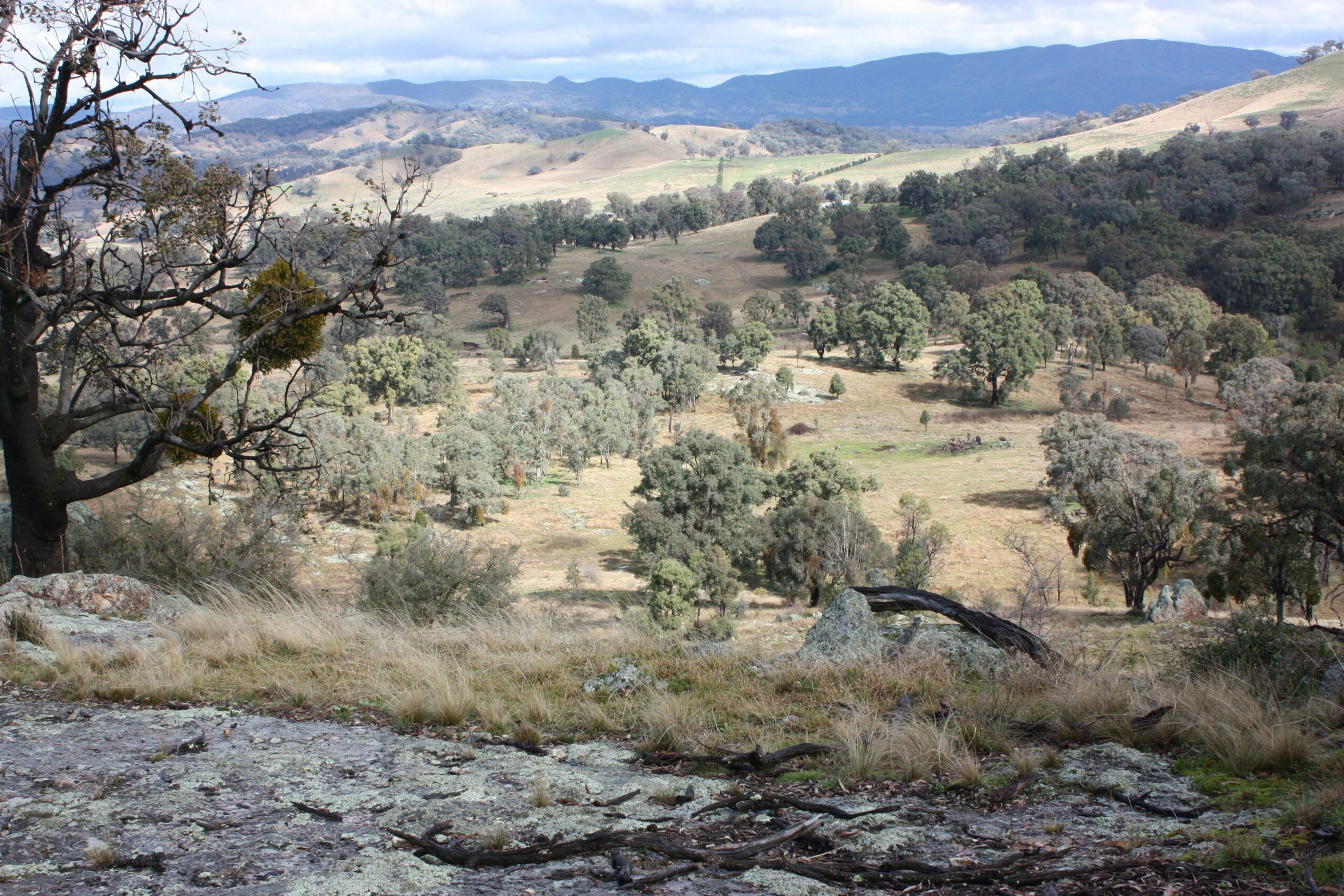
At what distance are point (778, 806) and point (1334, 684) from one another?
3.89m

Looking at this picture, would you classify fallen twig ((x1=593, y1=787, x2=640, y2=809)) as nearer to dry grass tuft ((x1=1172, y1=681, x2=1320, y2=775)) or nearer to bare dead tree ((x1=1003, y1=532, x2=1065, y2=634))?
dry grass tuft ((x1=1172, y1=681, x2=1320, y2=775))

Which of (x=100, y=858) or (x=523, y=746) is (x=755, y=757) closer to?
(x=523, y=746)

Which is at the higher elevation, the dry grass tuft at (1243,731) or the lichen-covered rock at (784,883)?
the lichen-covered rock at (784,883)

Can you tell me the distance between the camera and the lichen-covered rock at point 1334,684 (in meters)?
5.28

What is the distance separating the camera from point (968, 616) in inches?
281

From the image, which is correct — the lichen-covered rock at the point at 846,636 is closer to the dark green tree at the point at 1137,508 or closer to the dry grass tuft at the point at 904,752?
the dry grass tuft at the point at 904,752

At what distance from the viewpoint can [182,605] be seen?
8.81 meters

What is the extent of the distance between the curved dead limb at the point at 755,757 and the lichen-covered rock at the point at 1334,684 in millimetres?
3160

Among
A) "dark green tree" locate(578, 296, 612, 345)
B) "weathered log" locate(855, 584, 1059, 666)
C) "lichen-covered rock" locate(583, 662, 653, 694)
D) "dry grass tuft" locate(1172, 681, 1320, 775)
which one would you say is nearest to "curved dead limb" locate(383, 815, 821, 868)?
"dry grass tuft" locate(1172, 681, 1320, 775)

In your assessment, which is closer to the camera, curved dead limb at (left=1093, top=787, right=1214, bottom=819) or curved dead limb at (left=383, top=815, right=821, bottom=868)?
curved dead limb at (left=383, top=815, right=821, bottom=868)

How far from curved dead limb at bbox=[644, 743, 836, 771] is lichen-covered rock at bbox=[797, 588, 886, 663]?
1995 millimetres

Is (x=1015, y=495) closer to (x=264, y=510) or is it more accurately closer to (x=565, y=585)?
(x=565, y=585)

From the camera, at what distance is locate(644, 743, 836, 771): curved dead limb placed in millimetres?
4684

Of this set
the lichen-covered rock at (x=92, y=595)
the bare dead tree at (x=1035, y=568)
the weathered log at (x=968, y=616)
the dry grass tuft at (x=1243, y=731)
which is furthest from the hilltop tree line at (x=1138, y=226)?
the dry grass tuft at (x=1243, y=731)
